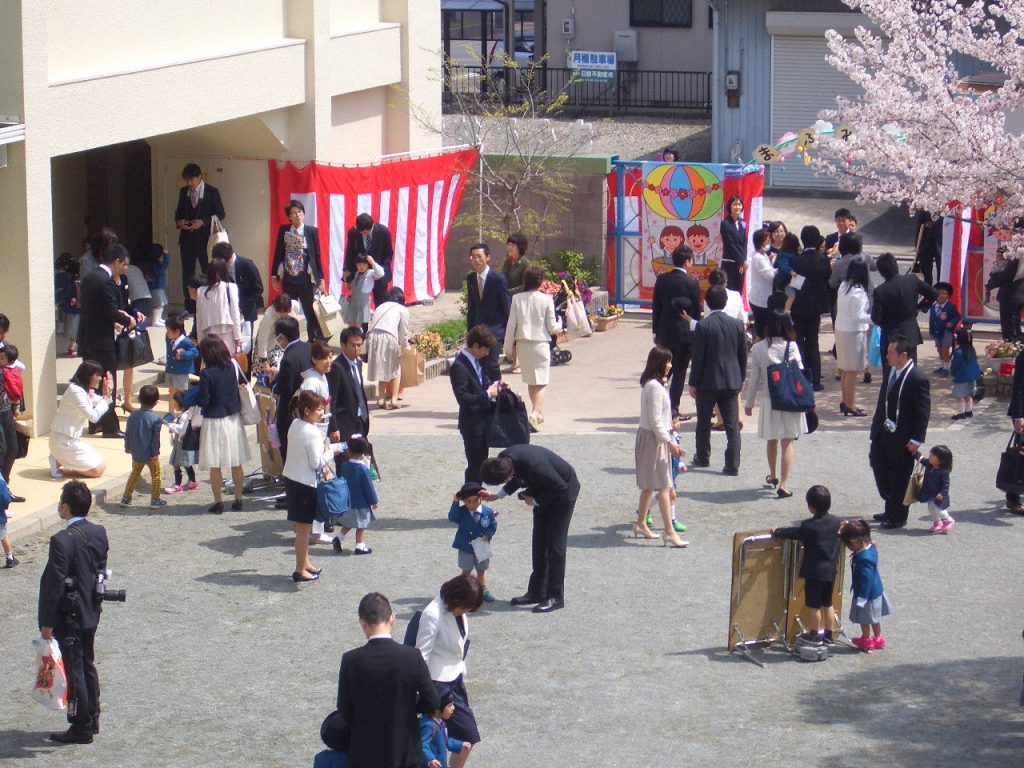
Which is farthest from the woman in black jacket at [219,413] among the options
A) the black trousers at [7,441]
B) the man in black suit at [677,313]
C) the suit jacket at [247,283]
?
the man in black suit at [677,313]

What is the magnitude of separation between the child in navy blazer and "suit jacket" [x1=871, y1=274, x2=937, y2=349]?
258 inches

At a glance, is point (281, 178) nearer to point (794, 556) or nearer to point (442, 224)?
point (442, 224)

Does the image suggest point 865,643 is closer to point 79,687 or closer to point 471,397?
point 471,397

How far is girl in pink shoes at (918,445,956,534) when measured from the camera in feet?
40.7

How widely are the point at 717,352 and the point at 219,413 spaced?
4.48 meters

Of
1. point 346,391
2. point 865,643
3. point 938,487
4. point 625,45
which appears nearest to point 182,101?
point 346,391

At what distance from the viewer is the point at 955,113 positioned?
56.1ft

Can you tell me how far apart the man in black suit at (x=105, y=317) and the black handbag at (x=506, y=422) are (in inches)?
187

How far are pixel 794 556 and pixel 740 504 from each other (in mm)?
3222

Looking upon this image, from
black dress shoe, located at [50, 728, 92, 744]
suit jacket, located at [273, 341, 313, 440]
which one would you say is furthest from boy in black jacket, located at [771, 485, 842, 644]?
suit jacket, located at [273, 341, 313, 440]

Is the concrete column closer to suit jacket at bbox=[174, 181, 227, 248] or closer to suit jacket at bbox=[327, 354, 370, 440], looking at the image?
suit jacket at bbox=[174, 181, 227, 248]

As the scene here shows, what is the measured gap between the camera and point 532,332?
15.5 m

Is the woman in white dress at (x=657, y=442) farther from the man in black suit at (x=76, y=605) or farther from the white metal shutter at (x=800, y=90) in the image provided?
the white metal shutter at (x=800, y=90)

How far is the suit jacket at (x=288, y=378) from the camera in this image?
513 inches
